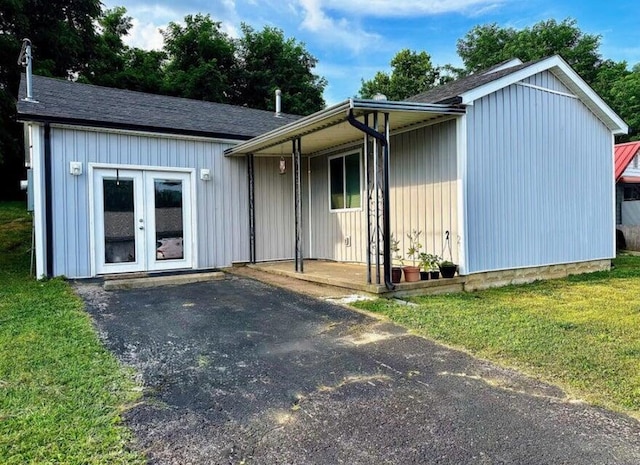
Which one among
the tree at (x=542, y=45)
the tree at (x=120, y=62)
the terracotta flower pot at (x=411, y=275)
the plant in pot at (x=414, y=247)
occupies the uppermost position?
the tree at (x=542, y=45)

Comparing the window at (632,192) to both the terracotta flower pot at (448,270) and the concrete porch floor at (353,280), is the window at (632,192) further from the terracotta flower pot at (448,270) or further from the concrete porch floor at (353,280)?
the terracotta flower pot at (448,270)

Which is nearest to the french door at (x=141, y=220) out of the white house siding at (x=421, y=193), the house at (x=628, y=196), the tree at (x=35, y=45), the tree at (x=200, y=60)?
the white house siding at (x=421, y=193)

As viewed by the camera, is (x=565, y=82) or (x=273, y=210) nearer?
(x=565, y=82)

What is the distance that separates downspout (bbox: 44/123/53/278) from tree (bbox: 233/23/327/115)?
19.9m

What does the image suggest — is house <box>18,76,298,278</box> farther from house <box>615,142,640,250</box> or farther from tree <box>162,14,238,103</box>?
tree <box>162,14,238,103</box>

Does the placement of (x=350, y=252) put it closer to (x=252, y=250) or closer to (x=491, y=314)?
(x=252, y=250)

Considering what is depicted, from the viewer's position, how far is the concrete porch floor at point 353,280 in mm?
5910

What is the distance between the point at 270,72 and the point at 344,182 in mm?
19852

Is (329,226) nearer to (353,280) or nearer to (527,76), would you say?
(353,280)

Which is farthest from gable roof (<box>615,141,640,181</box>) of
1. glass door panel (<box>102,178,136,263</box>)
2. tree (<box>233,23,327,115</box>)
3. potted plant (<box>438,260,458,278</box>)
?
tree (<box>233,23,327,115</box>)

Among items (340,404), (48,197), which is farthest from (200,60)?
(340,404)

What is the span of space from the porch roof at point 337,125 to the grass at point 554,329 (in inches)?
97.6

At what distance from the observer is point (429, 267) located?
6.53 metres

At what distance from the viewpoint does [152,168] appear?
8.08m
